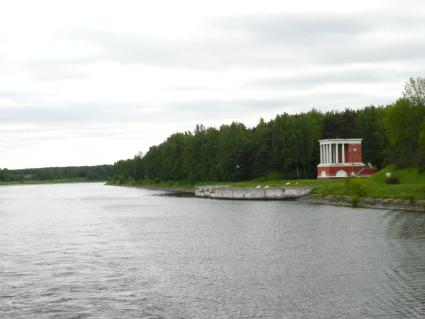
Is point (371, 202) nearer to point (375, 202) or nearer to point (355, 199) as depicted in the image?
point (375, 202)

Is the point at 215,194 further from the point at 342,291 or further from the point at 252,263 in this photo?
the point at 342,291

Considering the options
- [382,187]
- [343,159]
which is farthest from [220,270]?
[343,159]

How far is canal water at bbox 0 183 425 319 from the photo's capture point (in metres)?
29.8

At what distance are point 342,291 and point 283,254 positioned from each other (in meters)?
13.2

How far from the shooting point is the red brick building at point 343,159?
5487 inches

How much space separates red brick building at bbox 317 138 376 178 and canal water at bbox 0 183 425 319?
69367 millimetres

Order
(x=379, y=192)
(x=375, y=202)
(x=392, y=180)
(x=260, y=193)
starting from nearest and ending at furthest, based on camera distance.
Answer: (x=375, y=202) → (x=379, y=192) → (x=392, y=180) → (x=260, y=193)

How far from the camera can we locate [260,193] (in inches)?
4914

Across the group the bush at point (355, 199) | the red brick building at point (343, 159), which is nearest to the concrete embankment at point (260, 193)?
the red brick building at point (343, 159)

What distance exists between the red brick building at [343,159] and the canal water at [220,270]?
69.4 meters

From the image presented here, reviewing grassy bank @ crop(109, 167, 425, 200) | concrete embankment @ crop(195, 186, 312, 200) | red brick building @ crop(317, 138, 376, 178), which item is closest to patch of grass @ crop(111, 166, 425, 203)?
grassy bank @ crop(109, 167, 425, 200)

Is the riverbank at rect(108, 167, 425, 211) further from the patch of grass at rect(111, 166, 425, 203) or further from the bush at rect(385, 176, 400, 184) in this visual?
the bush at rect(385, 176, 400, 184)

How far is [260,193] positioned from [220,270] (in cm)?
8556

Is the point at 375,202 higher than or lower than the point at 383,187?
lower
